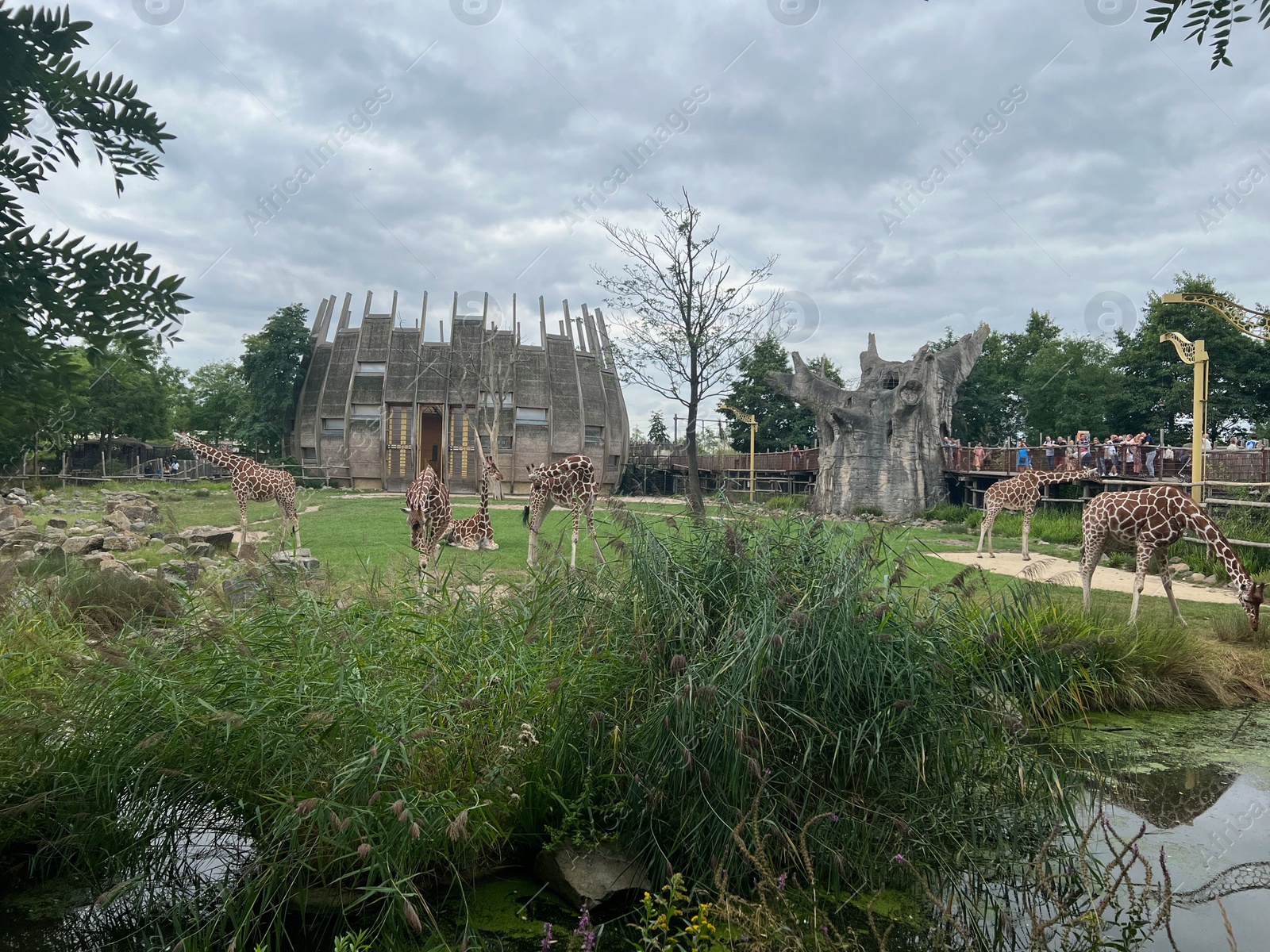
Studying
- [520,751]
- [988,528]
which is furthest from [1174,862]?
[988,528]

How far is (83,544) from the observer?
9422 millimetres

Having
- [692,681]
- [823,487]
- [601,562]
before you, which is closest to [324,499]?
[823,487]

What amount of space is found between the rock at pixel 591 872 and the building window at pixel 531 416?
30812mm

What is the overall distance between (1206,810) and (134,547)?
1112 centimetres

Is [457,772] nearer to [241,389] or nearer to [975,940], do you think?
[975,940]

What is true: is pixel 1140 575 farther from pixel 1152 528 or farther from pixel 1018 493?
pixel 1018 493

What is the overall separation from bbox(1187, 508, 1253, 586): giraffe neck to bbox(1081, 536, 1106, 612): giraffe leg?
85cm

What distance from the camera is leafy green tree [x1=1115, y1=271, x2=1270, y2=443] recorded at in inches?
1169

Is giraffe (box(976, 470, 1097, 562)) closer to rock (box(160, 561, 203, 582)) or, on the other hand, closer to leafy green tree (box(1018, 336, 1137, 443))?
rock (box(160, 561, 203, 582))

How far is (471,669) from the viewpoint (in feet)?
13.3

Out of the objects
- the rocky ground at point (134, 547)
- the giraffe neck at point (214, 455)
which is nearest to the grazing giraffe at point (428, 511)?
the rocky ground at point (134, 547)

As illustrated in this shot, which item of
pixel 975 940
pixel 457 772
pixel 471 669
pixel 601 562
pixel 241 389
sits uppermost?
pixel 241 389

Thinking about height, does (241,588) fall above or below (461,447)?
below

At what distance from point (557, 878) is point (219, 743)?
1471 millimetres
